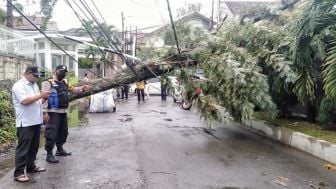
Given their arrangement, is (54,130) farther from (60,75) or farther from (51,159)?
(60,75)

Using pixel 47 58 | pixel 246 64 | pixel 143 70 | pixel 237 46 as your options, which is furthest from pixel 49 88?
pixel 47 58

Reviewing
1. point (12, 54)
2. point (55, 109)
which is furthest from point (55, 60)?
point (55, 109)

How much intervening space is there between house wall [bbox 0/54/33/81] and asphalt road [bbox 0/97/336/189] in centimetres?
401

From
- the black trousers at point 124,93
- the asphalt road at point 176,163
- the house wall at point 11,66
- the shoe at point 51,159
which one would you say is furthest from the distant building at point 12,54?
the black trousers at point 124,93

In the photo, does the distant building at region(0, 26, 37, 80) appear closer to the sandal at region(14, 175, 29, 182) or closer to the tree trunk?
the tree trunk

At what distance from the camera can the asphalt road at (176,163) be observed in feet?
21.0

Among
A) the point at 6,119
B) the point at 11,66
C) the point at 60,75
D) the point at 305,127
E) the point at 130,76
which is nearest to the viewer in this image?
the point at 60,75

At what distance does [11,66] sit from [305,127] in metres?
10.3

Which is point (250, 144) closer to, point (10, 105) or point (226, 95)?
point (226, 95)

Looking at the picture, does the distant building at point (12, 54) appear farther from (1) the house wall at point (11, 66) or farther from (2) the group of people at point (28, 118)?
(2) the group of people at point (28, 118)

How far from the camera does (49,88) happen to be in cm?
755

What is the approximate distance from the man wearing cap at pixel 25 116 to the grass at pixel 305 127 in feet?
19.1

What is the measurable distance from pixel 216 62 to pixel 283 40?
1.93 m

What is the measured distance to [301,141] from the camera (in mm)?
9250
